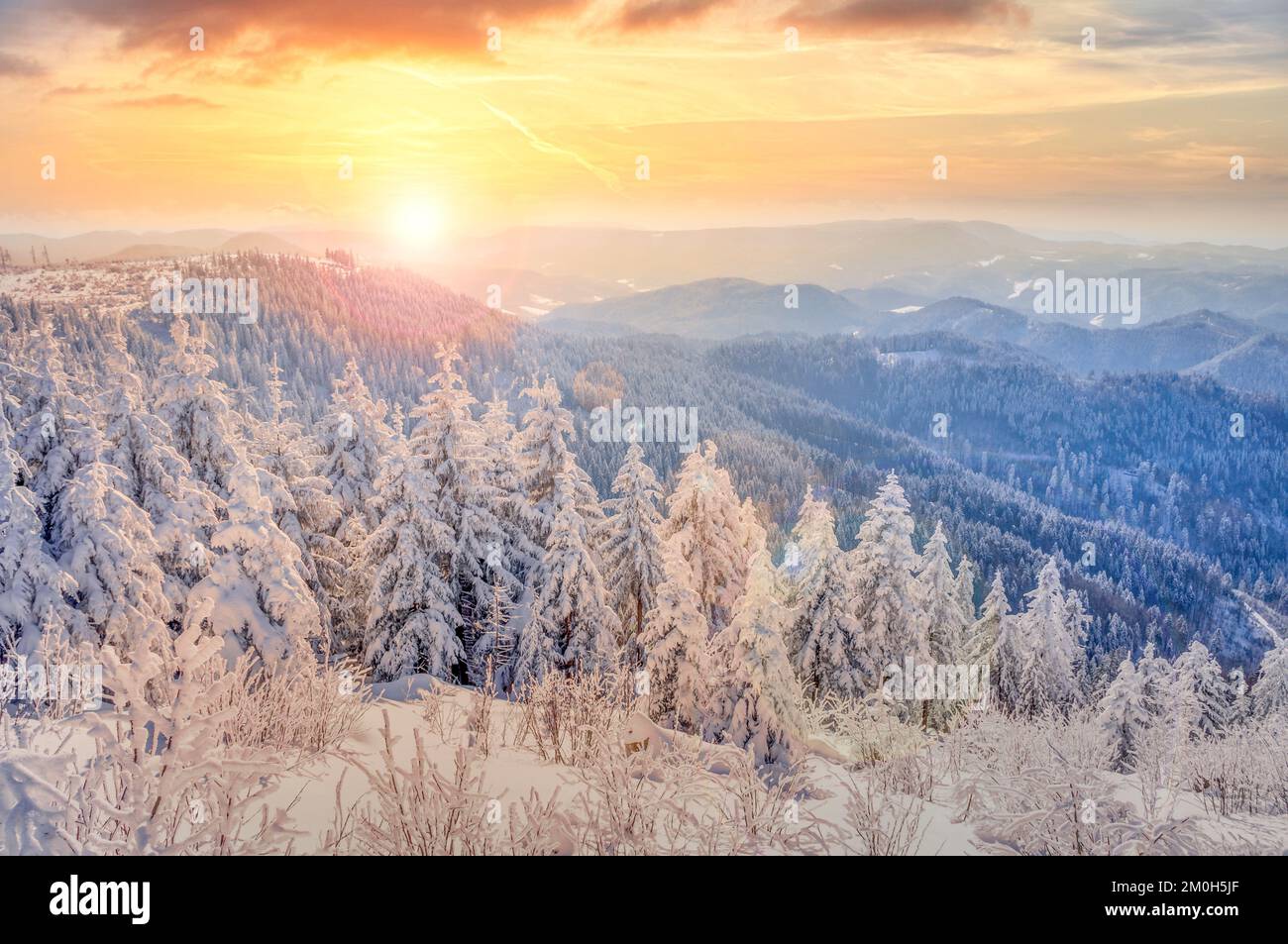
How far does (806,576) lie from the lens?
64.8 ft

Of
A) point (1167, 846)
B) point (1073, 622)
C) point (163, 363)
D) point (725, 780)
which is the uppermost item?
point (163, 363)

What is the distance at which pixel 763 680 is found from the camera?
10.8m

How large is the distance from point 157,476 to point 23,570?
3.25 meters

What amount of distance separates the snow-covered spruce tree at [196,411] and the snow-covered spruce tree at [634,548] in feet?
31.3

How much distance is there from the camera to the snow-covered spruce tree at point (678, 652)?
486 inches

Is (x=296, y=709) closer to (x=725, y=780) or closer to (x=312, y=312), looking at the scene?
(x=725, y=780)

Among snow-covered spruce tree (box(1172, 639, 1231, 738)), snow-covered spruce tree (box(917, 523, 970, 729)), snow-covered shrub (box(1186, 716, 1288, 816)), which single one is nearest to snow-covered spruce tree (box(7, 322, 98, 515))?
snow-covered shrub (box(1186, 716, 1288, 816))

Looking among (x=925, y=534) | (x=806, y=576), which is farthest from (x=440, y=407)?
(x=925, y=534)

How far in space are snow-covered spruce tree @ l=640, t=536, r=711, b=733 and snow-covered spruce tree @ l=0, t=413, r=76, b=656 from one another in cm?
1053
